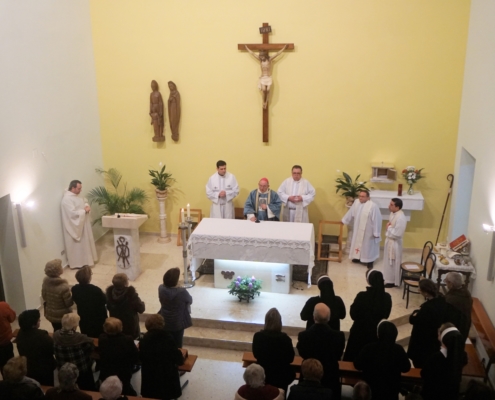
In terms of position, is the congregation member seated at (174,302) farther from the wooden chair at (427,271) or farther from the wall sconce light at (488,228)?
the wall sconce light at (488,228)

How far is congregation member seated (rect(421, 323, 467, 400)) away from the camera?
5398 mm

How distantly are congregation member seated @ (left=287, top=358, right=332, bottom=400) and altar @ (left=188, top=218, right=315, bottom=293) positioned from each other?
13.8 feet

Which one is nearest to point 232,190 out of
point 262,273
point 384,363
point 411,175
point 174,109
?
point 174,109

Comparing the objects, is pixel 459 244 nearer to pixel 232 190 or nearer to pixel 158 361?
pixel 232 190

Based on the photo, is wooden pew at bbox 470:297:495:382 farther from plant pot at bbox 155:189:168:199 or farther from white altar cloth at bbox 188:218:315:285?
plant pot at bbox 155:189:168:199

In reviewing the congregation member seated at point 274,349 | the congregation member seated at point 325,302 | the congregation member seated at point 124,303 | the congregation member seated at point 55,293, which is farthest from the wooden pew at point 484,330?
the congregation member seated at point 55,293

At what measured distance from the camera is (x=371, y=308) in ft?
20.7

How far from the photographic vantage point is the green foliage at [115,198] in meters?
11.3

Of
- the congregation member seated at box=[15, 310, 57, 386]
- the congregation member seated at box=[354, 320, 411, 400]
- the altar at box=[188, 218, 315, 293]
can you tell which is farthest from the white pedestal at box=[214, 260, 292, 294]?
the congregation member seated at box=[15, 310, 57, 386]

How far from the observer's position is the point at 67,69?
10289mm

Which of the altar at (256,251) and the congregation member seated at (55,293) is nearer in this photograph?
the congregation member seated at (55,293)

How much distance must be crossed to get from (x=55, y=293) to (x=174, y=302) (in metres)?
1.54

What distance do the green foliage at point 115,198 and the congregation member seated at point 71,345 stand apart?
Result: 18.5ft

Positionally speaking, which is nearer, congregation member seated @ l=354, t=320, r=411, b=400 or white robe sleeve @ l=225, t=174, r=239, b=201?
congregation member seated @ l=354, t=320, r=411, b=400
